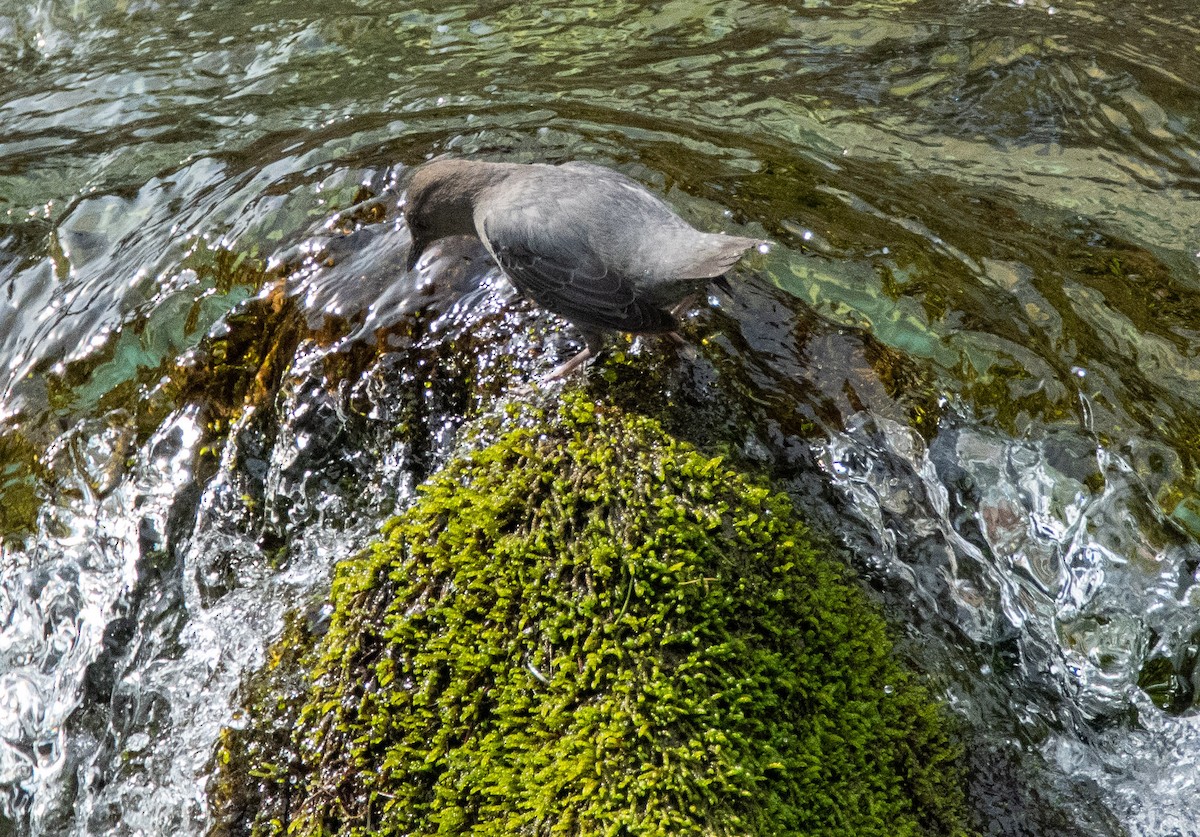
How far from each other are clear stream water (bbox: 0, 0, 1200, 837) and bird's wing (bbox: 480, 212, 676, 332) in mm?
260

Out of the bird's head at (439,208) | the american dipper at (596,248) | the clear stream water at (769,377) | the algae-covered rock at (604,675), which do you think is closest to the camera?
the algae-covered rock at (604,675)

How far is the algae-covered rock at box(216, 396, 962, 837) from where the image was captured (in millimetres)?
2301

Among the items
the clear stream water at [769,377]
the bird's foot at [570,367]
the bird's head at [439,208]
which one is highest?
the bird's head at [439,208]

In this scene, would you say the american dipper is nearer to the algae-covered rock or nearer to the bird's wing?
the bird's wing

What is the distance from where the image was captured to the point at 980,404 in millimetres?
3520

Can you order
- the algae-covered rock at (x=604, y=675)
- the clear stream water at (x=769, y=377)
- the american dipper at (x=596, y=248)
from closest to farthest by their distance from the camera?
the algae-covered rock at (x=604, y=675), the clear stream water at (x=769, y=377), the american dipper at (x=596, y=248)

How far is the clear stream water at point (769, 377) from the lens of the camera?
314cm

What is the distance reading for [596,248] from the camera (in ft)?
11.3

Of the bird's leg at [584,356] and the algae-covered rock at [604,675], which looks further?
the bird's leg at [584,356]

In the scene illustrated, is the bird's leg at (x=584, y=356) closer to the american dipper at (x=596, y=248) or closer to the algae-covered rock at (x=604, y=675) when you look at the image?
the american dipper at (x=596, y=248)

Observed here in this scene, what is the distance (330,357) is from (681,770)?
7.52 feet

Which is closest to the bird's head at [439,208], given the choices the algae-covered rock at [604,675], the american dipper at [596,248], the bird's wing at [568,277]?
the american dipper at [596,248]

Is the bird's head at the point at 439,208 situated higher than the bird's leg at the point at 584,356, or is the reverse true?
the bird's head at the point at 439,208

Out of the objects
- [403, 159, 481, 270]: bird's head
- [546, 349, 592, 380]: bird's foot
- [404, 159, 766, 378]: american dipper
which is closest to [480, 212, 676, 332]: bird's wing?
[404, 159, 766, 378]: american dipper
